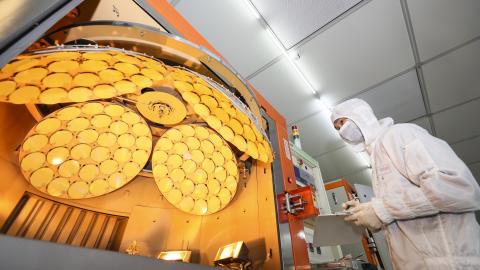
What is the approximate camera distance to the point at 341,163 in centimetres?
454

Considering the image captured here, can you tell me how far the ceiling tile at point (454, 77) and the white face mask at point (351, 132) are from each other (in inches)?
80.9

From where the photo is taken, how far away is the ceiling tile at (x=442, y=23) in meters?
2.23

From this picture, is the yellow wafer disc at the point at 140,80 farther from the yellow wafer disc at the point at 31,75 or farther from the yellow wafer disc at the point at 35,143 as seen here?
the yellow wafer disc at the point at 35,143

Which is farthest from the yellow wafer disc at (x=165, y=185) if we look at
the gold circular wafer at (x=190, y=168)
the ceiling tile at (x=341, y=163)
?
the ceiling tile at (x=341, y=163)

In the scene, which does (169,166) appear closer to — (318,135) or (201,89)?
(201,89)

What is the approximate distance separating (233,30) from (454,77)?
9.07 ft

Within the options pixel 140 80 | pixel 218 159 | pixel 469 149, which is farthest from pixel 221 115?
pixel 469 149

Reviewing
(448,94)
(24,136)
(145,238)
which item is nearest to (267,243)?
(145,238)

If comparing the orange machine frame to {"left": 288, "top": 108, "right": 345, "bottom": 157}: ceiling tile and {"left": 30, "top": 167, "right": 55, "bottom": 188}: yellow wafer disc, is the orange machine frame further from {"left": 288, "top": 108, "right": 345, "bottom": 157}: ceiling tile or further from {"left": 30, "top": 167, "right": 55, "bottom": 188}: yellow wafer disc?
{"left": 288, "top": 108, "right": 345, "bottom": 157}: ceiling tile

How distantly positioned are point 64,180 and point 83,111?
0.35 m

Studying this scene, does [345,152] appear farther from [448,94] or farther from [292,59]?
[292,59]

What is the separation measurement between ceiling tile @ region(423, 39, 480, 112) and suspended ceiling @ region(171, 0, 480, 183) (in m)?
0.01

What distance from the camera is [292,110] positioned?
11.2 ft

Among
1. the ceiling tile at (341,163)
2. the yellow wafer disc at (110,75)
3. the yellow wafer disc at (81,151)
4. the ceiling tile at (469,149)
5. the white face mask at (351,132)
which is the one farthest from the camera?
the ceiling tile at (341,163)
